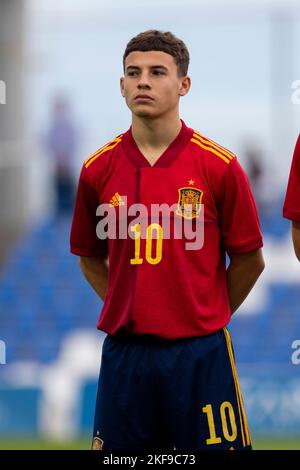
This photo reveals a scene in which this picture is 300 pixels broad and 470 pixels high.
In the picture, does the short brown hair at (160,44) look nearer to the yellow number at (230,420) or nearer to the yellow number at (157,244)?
the yellow number at (157,244)

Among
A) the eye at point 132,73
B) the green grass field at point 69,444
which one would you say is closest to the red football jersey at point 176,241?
the eye at point 132,73

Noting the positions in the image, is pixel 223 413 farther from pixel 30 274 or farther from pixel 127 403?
pixel 30 274

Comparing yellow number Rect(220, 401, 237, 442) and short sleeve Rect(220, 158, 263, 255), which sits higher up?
short sleeve Rect(220, 158, 263, 255)

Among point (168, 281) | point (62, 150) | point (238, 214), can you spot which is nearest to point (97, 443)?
point (168, 281)

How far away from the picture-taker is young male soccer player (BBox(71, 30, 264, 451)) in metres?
4.87

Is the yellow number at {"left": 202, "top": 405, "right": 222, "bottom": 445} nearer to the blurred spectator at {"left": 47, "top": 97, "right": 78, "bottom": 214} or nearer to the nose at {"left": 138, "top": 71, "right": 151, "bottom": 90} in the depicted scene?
the nose at {"left": 138, "top": 71, "right": 151, "bottom": 90}

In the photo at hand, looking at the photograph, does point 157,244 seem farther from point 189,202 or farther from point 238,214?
point 238,214

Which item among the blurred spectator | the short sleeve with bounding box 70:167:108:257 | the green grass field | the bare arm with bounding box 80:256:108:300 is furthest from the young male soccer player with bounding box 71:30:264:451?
the blurred spectator

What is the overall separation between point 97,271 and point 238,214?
0.74 m

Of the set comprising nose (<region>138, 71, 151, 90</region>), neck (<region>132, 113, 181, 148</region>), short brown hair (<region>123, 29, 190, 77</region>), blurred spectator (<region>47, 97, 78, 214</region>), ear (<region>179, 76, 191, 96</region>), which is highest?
blurred spectator (<region>47, 97, 78, 214</region>)

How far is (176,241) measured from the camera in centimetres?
490

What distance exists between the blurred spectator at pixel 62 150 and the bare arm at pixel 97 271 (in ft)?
28.7

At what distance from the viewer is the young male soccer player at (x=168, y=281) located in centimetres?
487

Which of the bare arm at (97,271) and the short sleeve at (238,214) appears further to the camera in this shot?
the bare arm at (97,271)
